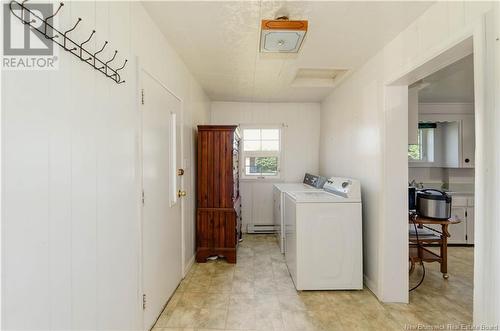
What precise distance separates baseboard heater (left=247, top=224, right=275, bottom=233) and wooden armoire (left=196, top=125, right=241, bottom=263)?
1.30 metres

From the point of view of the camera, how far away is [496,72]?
1240mm

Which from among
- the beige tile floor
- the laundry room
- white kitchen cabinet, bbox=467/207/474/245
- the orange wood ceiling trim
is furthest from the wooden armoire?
white kitchen cabinet, bbox=467/207/474/245

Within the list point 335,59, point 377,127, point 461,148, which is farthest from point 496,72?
point 461,148

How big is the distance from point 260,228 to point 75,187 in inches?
143

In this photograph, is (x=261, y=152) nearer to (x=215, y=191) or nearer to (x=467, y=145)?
(x=215, y=191)

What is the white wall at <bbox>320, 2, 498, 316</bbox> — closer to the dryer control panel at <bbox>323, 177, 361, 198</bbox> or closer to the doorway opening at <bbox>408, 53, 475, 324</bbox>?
the dryer control panel at <bbox>323, 177, 361, 198</bbox>

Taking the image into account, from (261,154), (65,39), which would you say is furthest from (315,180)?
(65,39)

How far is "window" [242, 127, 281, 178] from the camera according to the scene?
177 inches

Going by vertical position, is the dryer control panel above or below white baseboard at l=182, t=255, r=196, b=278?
above

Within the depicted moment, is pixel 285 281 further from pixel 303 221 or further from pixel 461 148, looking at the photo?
pixel 461 148

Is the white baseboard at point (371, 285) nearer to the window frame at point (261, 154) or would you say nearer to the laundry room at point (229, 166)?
the laundry room at point (229, 166)

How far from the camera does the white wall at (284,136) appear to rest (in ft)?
14.5

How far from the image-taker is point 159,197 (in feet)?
6.64

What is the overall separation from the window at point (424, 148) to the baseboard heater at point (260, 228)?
2.68 m
